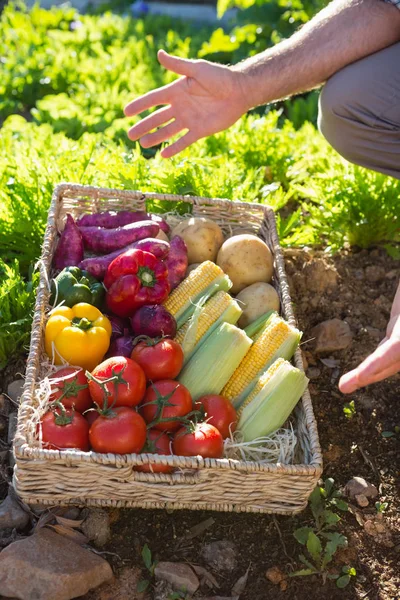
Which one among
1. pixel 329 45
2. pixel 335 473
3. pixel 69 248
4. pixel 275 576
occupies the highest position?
pixel 329 45

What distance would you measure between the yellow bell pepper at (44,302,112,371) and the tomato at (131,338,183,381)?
15cm

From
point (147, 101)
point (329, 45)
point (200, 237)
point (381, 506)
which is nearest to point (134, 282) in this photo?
point (200, 237)

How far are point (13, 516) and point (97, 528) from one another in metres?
0.31

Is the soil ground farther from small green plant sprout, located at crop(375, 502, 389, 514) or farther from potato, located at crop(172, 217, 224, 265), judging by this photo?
potato, located at crop(172, 217, 224, 265)

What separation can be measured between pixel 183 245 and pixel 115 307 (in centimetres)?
49

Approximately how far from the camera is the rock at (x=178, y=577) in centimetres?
241

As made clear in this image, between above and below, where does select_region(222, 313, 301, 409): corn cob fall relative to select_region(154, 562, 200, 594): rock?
above

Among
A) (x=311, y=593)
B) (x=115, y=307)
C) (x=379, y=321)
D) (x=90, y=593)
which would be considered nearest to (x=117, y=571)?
(x=90, y=593)

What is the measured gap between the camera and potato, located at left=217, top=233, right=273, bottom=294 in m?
3.30

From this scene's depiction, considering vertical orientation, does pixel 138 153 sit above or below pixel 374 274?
above

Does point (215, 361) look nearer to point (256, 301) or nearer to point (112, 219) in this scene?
point (256, 301)

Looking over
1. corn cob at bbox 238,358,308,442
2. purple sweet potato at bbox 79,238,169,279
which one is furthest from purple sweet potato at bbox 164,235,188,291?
corn cob at bbox 238,358,308,442

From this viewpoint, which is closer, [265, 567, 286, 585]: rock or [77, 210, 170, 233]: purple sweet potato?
[265, 567, 286, 585]: rock

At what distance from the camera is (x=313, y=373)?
134 inches
